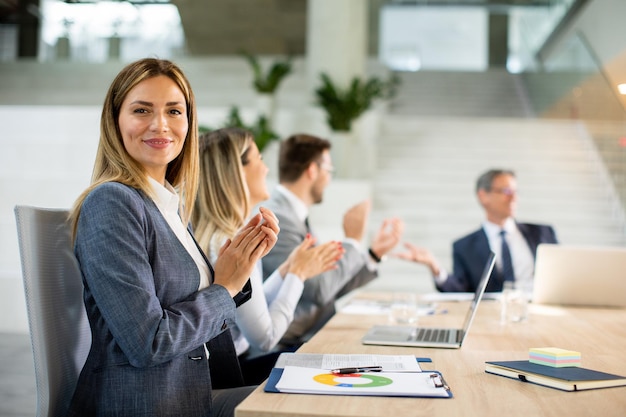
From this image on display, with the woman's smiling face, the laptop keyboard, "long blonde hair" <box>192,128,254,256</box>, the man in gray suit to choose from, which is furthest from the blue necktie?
the woman's smiling face

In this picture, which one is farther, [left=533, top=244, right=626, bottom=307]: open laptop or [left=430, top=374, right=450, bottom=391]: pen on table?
[left=533, top=244, right=626, bottom=307]: open laptop

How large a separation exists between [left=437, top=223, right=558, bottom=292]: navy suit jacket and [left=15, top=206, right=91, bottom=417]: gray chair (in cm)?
234

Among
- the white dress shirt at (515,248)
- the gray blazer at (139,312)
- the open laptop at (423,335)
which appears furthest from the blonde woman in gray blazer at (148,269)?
the white dress shirt at (515,248)

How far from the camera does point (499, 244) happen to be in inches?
149

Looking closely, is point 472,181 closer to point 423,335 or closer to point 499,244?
point 499,244

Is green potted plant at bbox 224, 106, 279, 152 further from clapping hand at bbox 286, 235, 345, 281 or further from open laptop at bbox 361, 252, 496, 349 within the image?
open laptop at bbox 361, 252, 496, 349

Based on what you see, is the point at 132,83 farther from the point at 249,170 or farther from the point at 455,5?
the point at 455,5

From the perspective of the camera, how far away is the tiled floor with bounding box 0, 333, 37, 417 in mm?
3289

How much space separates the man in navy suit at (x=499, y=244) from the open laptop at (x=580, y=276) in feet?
2.31

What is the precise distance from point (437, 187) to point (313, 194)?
4.85 m

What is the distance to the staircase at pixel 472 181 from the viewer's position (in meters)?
7.04

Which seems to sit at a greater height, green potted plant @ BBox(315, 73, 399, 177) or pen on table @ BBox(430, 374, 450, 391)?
green potted plant @ BBox(315, 73, 399, 177)

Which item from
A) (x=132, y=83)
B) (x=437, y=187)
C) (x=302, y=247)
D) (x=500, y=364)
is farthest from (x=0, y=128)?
(x=500, y=364)

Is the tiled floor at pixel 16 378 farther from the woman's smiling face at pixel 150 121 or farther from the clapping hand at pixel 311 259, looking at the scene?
the woman's smiling face at pixel 150 121
